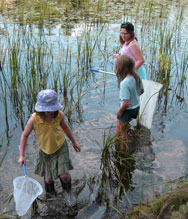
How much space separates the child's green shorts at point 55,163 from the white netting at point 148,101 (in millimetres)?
1555

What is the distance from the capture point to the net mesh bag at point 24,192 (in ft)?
7.38

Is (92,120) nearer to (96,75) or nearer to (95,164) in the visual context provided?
(95,164)

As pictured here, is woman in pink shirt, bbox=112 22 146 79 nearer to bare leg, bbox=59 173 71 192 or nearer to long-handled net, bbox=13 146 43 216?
bare leg, bbox=59 173 71 192

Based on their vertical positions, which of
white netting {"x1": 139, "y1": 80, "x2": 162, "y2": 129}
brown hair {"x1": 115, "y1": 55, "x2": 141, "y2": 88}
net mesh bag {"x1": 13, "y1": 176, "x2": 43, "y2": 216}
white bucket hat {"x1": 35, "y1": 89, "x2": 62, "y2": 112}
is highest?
brown hair {"x1": 115, "y1": 55, "x2": 141, "y2": 88}

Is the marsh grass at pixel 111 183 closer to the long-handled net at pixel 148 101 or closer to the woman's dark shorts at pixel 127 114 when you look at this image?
the woman's dark shorts at pixel 127 114

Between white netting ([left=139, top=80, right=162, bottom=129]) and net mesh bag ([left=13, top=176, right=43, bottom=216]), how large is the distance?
6.36ft

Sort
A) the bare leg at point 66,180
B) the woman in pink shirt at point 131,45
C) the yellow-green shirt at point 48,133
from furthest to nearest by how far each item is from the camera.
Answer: the woman in pink shirt at point 131,45 < the bare leg at point 66,180 < the yellow-green shirt at point 48,133

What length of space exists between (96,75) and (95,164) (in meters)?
3.02

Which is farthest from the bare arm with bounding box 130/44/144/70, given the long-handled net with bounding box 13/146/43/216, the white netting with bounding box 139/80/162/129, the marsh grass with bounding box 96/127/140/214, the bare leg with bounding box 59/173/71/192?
the long-handled net with bounding box 13/146/43/216

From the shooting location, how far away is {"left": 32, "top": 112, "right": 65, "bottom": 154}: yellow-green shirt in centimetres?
243

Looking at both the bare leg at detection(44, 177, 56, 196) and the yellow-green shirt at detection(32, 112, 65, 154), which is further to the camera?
the bare leg at detection(44, 177, 56, 196)

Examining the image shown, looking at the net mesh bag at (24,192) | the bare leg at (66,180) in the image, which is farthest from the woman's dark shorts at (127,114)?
the net mesh bag at (24,192)

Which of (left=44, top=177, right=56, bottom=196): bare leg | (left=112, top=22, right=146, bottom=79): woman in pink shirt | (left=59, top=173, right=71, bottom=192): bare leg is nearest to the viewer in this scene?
(left=59, top=173, right=71, bottom=192): bare leg

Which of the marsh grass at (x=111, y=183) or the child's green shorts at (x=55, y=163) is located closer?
the child's green shorts at (x=55, y=163)
